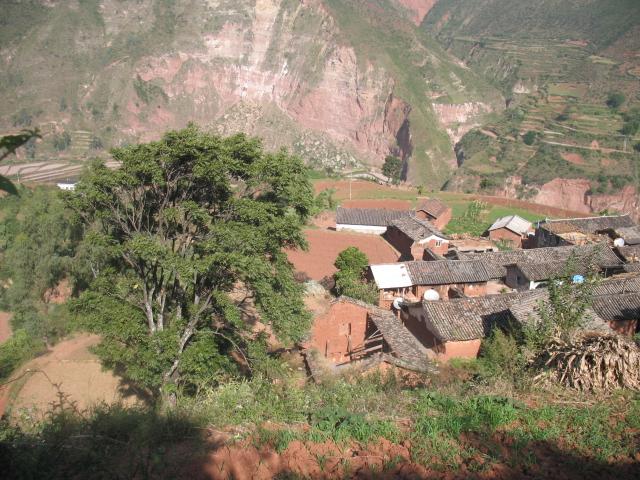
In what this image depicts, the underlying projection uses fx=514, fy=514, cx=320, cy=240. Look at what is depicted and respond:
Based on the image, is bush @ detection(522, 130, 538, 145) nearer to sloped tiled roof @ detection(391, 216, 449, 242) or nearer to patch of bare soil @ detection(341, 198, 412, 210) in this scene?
patch of bare soil @ detection(341, 198, 412, 210)

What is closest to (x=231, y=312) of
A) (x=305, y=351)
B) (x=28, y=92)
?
(x=305, y=351)

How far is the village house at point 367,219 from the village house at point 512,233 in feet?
20.9

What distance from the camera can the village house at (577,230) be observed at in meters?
33.3

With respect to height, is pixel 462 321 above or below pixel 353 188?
above

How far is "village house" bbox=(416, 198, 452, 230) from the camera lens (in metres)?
40.9

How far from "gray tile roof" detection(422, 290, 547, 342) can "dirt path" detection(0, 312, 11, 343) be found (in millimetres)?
20496

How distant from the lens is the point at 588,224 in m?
35.9

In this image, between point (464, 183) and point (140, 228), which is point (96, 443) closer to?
point (140, 228)

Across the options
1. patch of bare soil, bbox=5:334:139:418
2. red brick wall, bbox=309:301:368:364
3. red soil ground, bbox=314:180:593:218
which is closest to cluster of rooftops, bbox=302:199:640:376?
red brick wall, bbox=309:301:368:364

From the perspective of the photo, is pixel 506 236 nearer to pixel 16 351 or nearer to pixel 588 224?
pixel 588 224

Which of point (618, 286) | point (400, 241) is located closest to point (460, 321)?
point (618, 286)

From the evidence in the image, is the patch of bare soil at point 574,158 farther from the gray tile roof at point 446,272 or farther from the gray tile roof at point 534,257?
the gray tile roof at point 446,272

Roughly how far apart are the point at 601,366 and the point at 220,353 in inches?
379

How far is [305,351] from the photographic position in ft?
53.1
